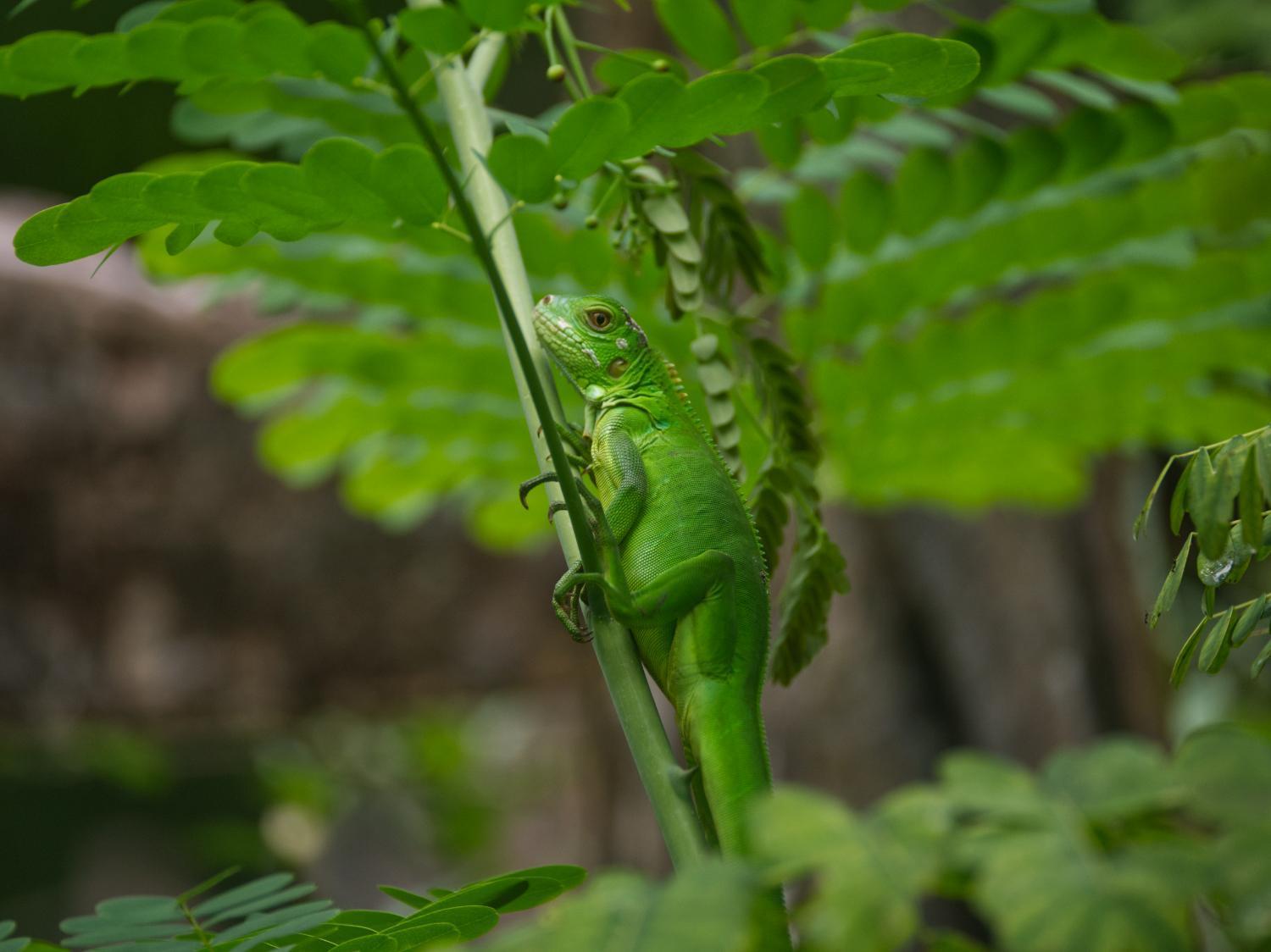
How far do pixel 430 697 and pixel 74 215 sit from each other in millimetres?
5605

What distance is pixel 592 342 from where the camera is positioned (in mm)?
1808

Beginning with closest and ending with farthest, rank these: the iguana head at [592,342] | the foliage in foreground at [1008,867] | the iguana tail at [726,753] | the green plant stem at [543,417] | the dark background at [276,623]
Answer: the foliage in foreground at [1008,867], the green plant stem at [543,417], the iguana tail at [726,753], the iguana head at [592,342], the dark background at [276,623]

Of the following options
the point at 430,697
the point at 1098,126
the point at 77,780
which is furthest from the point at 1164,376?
the point at 77,780

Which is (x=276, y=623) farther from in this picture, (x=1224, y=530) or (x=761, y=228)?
(x=1224, y=530)

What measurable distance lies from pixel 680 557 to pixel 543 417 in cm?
57

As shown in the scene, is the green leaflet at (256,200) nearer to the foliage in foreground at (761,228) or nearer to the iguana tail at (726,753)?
the foliage in foreground at (761,228)

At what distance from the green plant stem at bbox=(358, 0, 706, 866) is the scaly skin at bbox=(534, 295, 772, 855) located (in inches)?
6.5

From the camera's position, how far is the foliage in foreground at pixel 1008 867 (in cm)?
56

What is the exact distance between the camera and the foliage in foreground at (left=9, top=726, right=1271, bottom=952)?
0.56 metres

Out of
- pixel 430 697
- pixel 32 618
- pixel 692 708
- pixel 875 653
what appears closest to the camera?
pixel 692 708

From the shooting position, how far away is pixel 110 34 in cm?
126

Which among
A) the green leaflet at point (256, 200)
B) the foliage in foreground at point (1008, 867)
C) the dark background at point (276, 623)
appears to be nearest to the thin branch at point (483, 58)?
the green leaflet at point (256, 200)

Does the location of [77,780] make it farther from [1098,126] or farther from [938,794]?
[938,794]

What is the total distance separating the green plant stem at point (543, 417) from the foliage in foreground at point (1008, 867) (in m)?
0.37
